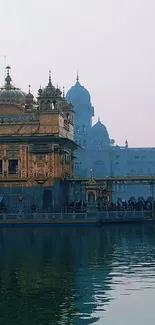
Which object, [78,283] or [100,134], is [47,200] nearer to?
[78,283]

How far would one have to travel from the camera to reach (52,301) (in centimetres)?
1547

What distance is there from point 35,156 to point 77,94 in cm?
6759

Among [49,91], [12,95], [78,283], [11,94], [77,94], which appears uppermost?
[77,94]

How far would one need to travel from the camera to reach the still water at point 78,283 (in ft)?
46.0

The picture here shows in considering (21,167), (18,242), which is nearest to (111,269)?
(18,242)

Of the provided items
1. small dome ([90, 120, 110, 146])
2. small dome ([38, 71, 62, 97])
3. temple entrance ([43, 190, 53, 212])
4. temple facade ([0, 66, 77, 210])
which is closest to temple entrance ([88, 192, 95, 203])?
temple facade ([0, 66, 77, 210])

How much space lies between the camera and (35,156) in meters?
53.2

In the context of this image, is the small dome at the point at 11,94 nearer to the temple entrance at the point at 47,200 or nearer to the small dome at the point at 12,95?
the small dome at the point at 12,95

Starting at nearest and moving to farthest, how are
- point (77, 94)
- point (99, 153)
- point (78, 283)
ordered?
point (78, 283)
point (99, 153)
point (77, 94)

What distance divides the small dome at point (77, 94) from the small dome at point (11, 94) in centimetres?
5489

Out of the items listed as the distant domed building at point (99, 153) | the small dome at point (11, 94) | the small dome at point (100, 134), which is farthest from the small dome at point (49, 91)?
the small dome at point (100, 134)

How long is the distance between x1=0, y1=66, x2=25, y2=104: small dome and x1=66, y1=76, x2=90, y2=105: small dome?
54891 millimetres

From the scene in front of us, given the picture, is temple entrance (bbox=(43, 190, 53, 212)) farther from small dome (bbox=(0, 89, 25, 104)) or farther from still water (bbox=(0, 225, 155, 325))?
still water (bbox=(0, 225, 155, 325))

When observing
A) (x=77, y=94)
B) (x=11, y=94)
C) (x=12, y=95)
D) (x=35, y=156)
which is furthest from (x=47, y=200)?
(x=77, y=94)
